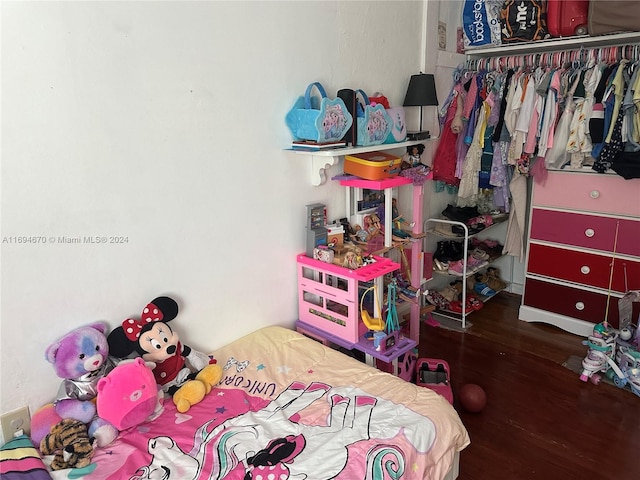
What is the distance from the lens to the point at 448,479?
73.4 inches

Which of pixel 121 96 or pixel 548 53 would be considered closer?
pixel 121 96

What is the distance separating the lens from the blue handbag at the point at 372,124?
97.2 inches

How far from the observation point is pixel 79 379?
1.67 m

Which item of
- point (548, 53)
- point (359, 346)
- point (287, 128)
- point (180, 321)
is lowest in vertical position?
point (359, 346)

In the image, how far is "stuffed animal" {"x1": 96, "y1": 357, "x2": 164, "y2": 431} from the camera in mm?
1610

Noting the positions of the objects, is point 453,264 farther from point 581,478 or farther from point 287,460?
point 287,460

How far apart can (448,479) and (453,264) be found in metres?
1.85

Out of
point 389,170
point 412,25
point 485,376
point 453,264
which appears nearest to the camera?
point 389,170

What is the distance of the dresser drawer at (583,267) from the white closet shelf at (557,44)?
1.31 m

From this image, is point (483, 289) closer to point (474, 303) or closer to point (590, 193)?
point (474, 303)

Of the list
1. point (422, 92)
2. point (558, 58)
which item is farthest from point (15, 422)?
point (558, 58)

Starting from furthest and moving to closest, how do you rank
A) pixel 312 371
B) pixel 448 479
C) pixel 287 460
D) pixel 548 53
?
pixel 548 53, pixel 312 371, pixel 448 479, pixel 287 460

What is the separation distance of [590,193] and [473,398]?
1.59 meters

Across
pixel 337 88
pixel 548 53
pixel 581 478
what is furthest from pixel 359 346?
pixel 548 53
